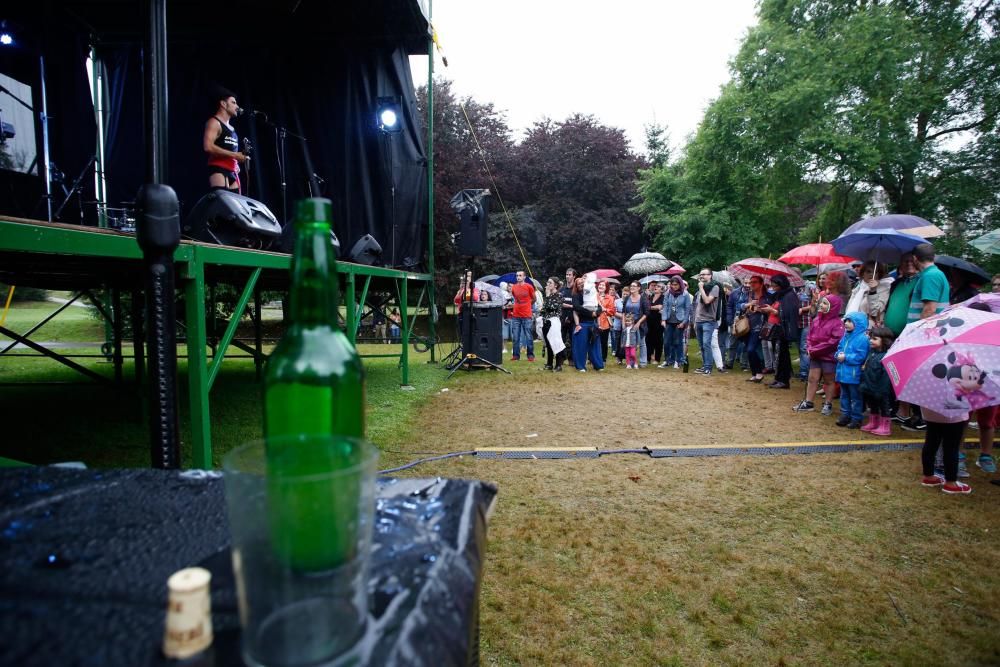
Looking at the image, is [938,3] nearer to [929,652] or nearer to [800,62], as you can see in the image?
[800,62]

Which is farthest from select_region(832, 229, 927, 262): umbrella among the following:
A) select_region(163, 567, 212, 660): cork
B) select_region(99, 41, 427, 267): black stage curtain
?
select_region(163, 567, 212, 660): cork

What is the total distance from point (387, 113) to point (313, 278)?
850 centimetres

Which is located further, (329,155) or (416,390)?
(329,155)

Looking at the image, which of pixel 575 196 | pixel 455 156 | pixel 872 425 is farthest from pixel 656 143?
pixel 872 425

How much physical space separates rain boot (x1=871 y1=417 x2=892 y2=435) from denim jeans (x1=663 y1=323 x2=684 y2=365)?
482 cm

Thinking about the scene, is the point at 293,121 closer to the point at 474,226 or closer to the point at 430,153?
the point at 430,153

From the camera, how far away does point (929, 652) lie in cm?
199

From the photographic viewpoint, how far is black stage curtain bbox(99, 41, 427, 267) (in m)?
7.94

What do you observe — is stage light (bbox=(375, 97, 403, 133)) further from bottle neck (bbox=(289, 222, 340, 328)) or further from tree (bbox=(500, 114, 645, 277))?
tree (bbox=(500, 114, 645, 277))

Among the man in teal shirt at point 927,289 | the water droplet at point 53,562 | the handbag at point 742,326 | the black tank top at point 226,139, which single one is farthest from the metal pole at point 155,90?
the handbag at point 742,326

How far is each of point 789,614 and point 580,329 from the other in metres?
7.41

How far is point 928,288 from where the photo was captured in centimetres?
437

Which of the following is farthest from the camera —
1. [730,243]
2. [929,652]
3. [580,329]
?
[730,243]

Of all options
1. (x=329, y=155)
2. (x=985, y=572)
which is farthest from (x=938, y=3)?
(x=985, y=572)
